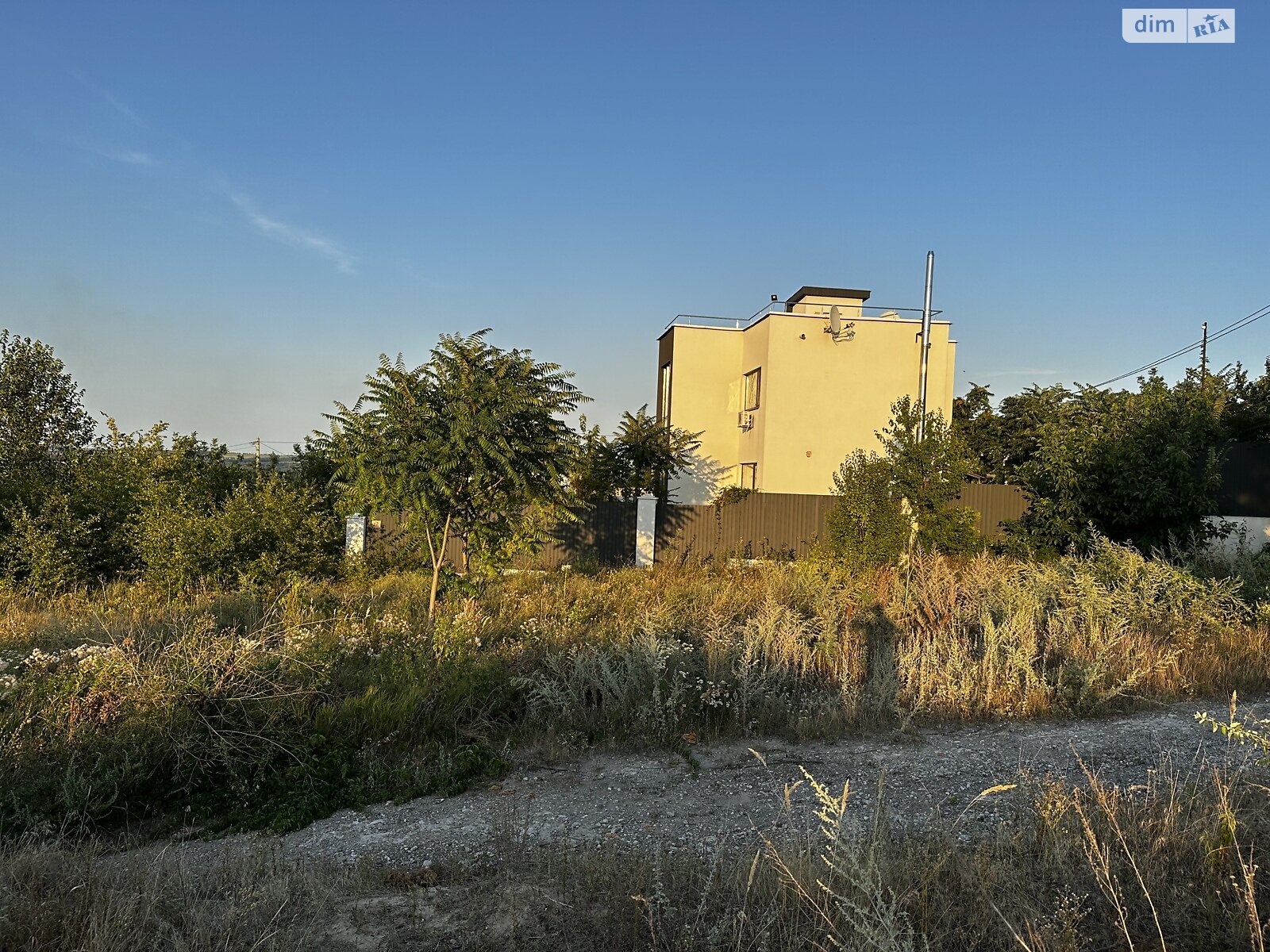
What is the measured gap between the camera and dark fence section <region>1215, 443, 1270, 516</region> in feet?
72.1

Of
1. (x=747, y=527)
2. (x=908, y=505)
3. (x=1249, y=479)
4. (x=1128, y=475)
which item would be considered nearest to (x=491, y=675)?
(x=908, y=505)

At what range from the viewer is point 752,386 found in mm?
25844

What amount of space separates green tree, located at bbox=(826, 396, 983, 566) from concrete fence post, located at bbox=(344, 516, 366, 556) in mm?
8872

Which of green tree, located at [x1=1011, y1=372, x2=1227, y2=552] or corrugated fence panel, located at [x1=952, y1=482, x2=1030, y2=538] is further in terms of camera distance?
corrugated fence panel, located at [x1=952, y1=482, x2=1030, y2=538]

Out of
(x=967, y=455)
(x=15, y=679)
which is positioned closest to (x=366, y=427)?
(x=15, y=679)

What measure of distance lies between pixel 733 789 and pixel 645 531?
13168 millimetres

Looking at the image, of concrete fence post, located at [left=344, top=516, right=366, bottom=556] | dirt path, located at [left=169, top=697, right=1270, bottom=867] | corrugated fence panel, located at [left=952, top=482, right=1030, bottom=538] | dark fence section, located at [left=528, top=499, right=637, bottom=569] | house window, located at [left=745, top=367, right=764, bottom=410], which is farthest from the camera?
house window, located at [left=745, top=367, right=764, bottom=410]

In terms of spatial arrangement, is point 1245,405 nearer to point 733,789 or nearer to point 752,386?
point 752,386

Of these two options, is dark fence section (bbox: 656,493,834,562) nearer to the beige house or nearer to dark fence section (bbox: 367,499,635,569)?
dark fence section (bbox: 367,499,635,569)

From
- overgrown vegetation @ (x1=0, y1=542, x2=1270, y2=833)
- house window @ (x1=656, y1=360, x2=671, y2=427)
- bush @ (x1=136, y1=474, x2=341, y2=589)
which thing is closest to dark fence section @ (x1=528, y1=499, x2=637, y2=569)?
bush @ (x1=136, y1=474, x2=341, y2=589)

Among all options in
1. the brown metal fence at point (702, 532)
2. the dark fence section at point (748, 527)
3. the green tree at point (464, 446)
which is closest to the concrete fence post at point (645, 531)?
the brown metal fence at point (702, 532)

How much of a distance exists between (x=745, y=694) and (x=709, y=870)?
2897 mm

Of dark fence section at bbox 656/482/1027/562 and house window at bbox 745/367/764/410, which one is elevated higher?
house window at bbox 745/367/764/410

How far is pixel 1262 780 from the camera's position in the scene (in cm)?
442
